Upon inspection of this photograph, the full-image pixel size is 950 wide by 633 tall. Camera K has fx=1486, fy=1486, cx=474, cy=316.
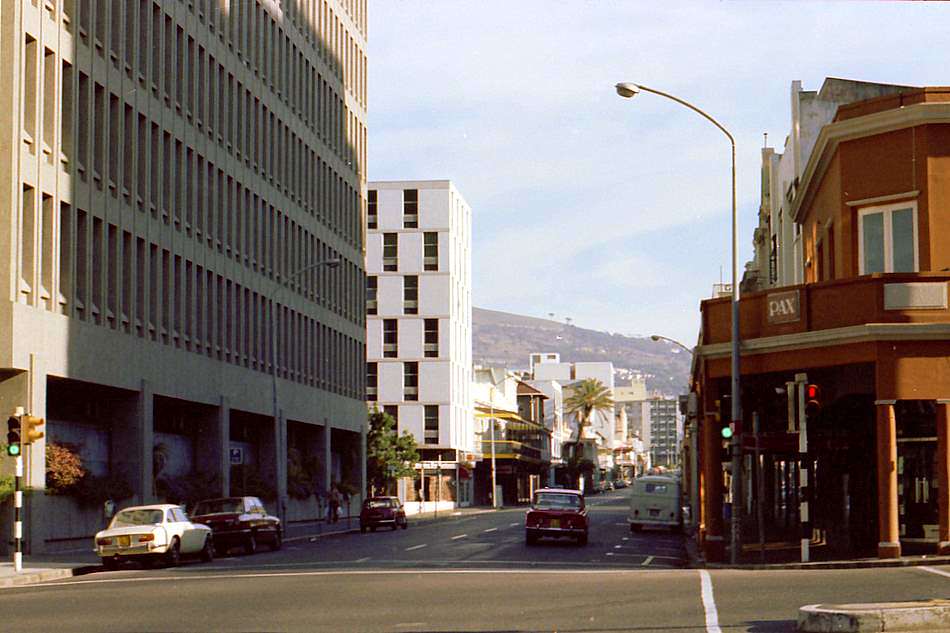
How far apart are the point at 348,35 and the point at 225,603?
208ft

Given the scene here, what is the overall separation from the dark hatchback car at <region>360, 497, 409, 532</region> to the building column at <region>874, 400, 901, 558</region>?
32718 mm

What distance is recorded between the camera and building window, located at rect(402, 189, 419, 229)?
114 metres

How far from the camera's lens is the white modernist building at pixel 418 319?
112 m

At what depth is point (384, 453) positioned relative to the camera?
87438mm

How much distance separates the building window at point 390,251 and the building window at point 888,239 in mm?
81886

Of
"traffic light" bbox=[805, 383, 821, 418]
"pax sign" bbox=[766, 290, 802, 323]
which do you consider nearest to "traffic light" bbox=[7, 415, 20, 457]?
"traffic light" bbox=[805, 383, 821, 418]

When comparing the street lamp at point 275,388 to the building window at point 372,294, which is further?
the building window at point 372,294

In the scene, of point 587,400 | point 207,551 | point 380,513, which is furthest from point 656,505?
point 587,400

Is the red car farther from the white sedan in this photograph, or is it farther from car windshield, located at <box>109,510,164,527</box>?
car windshield, located at <box>109,510,164,527</box>

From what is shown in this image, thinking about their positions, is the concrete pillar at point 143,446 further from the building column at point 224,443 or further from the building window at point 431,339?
the building window at point 431,339

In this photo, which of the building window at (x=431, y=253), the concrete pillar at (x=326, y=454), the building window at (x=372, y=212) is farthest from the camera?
the building window at (x=372, y=212)

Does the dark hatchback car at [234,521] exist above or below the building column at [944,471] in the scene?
below

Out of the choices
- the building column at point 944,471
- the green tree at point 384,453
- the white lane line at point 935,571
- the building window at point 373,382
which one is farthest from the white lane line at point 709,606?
the building window at point 373,382

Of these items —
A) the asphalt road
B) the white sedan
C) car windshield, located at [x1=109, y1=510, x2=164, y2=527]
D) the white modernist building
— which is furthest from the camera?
the white modernist building
